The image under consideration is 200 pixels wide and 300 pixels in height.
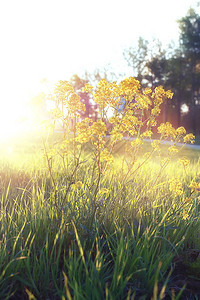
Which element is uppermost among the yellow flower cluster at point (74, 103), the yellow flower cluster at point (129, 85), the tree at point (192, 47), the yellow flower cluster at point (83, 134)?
→ the tree at point (192, 47)

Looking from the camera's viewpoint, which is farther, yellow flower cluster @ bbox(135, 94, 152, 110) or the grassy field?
yellow flower cluster @ bbox(135, 94, 152, 110)

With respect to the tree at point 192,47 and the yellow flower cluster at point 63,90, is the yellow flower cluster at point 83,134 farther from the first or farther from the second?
the tree at point 192,47

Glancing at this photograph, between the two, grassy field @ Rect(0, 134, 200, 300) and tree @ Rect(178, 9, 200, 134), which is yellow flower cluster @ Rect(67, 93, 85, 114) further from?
tree @ Rect(178, 9, 200, 134)

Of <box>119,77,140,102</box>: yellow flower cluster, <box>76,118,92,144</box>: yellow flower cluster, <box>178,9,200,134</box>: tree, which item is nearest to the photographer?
<box>76,118,92,144</box>: yellow flower cluster

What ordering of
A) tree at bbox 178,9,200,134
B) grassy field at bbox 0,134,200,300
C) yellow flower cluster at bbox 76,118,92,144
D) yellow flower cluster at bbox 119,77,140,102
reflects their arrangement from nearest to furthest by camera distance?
grassy field at bbox 0,134,200,300 → yellow flower cluster at bbox 76,118,92,144 → yellow flower cluster at bbox 119,77,140,102 → tree at bbox 178,9,200,134

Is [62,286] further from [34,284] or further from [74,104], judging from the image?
[74,104]

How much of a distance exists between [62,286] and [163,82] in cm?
2727

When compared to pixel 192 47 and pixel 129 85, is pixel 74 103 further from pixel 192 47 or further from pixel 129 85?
pixel 192 47

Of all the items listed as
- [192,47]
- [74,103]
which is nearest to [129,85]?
[74,103]

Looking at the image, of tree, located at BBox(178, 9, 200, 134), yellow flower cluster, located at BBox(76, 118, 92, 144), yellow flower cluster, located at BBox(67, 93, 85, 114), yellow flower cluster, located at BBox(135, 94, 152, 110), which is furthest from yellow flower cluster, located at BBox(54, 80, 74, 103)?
tree, located at BBox(178, 9, 200, 134)

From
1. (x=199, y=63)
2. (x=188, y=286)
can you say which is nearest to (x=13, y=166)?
(x=188, y=286)

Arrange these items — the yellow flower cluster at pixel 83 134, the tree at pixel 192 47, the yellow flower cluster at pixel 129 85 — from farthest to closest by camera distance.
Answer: the tree at pixel 192 47
the yellow flower cluster at pixel 129 85
the yellow flower cluster at pixel 83 134

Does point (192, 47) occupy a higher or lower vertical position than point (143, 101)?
higher

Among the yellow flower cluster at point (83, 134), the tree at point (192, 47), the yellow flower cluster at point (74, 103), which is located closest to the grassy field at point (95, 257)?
the yellow flower cluster at point (83, 134)
